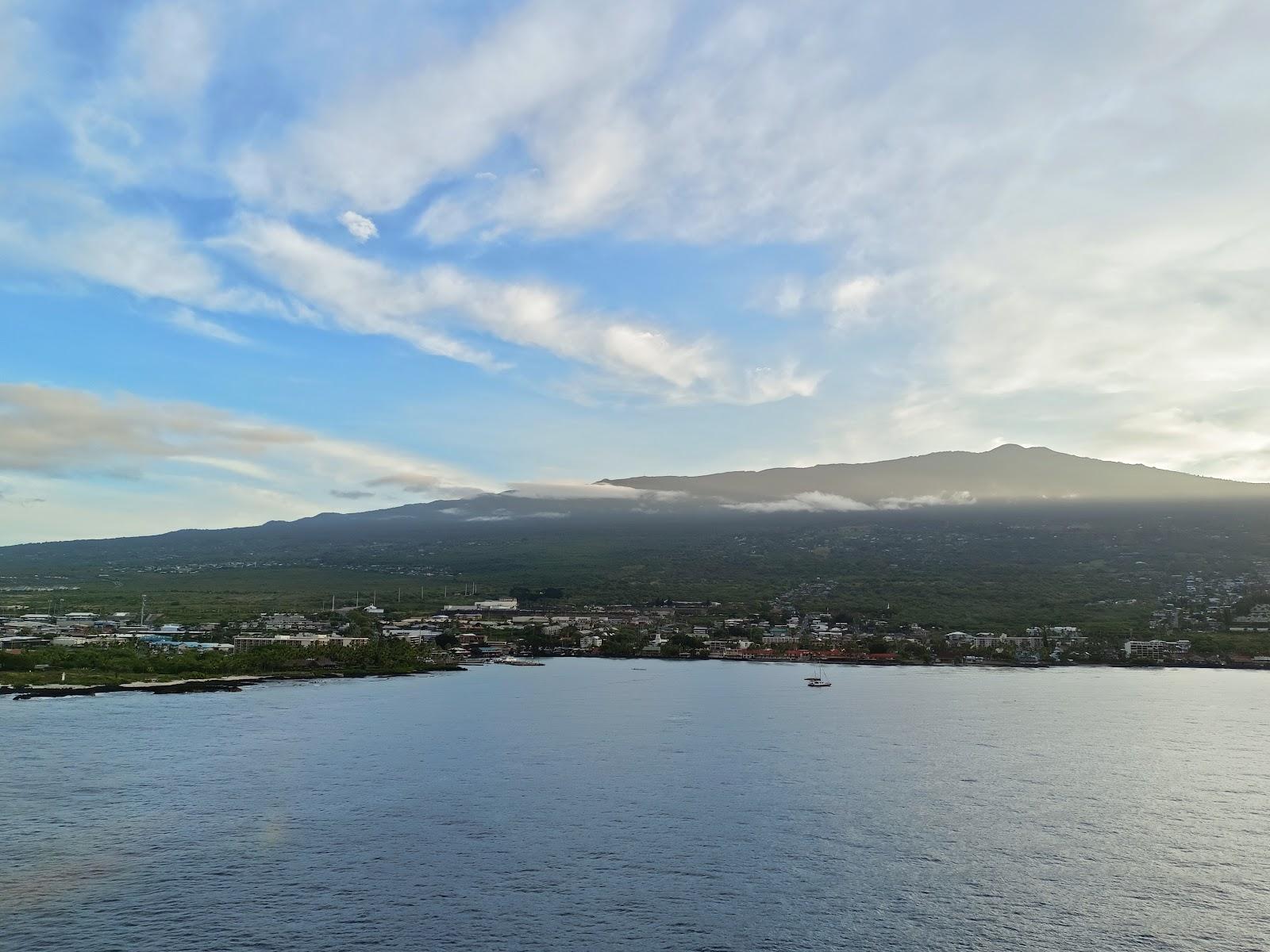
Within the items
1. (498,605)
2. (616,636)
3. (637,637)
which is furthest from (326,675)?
(498,605)

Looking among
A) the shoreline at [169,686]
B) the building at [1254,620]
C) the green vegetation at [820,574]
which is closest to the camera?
the shoreline at [169,686]

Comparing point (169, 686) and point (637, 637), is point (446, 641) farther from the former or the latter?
point (169, 686)

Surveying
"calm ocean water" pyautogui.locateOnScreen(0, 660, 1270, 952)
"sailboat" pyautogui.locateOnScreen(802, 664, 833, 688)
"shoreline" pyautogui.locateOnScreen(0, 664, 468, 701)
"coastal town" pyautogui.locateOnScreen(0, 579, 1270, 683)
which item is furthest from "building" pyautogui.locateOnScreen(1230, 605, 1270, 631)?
"shoreline" pyautogui.locateOnScreen(0, 664, 468, 701)

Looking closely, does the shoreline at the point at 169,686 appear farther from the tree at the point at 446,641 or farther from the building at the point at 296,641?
the tree at the point at 446,641

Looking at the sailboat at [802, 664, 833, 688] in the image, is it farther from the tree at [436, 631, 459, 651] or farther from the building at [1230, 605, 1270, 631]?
the building at [1230, 605, 1270, 631]

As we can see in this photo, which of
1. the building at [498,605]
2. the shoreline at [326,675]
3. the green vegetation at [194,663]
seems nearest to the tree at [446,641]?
the shoreline at [326,675]
